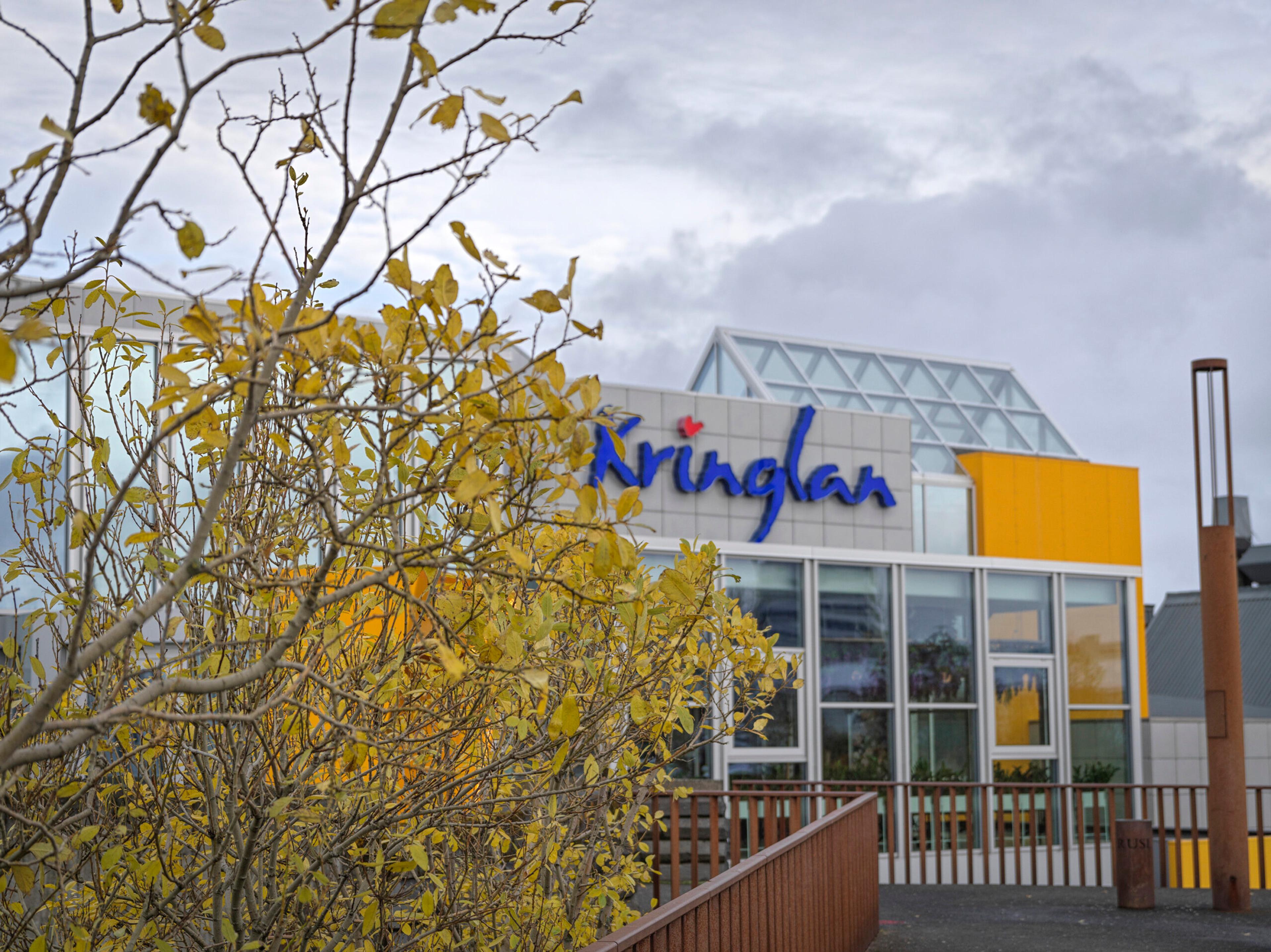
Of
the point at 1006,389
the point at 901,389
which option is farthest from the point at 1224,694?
the point at 1006,389

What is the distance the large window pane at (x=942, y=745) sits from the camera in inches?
587

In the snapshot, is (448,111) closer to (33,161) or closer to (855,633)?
(33,161)

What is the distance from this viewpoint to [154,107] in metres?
1.93

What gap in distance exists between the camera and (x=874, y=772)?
48.2 feet

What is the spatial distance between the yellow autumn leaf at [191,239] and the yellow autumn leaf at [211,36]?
46 centimetres

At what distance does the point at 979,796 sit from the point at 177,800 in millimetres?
13023

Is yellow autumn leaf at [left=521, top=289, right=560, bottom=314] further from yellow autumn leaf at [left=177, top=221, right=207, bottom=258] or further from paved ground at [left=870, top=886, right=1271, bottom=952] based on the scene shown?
paved ground at [left=870, top=886, right=1271, bottom=952]

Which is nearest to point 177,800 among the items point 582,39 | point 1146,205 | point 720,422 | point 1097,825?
point 582,39

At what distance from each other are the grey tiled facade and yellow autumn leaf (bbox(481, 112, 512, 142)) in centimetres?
1123

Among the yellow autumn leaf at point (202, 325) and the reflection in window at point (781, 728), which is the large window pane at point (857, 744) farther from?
the yellow autumn leaf at point (202, 325)

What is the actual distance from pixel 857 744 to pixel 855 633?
1.30m

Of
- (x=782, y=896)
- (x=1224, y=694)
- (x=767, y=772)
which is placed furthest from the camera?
(x=767, y=772)

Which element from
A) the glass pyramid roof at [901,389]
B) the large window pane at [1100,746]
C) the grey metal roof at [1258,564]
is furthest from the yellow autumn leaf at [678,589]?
the grey metal roof at [1258,564]

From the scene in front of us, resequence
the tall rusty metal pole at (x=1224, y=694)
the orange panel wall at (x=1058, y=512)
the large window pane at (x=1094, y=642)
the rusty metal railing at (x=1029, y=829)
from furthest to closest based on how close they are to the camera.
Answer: the large window pane at (x=1094, y=642)
the orange panel wall at (x=1058, y=512)
the rusty metal railing at (x=1029, y=829)
the tall rusty metal pole at (x=1224, y=694)
